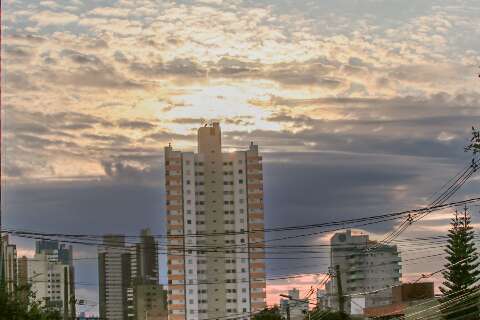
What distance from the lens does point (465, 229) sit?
16412 cm

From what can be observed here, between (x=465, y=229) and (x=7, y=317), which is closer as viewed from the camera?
(x=7, y=317)

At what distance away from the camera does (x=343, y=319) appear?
85.9 metres

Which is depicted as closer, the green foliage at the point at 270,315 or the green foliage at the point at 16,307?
the green foliage at the point at 16,307

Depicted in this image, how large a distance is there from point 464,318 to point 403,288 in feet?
101

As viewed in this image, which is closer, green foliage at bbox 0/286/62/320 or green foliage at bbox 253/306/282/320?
green foliage at bbox 0/286/62/320

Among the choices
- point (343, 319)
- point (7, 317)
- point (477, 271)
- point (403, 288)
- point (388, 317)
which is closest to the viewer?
point (7, 317)

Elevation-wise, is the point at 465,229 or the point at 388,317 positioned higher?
the point at 465,229

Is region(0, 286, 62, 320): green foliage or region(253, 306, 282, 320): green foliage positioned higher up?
region(253, 306, 282, 320): green foliage

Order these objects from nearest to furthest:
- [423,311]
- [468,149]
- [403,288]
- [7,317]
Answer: [468,149], [7,317], [423,311], [403,288]

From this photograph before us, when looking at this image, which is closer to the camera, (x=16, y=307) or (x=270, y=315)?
(x=16, y=307)

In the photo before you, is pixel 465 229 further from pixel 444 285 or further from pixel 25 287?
pixel 25 287

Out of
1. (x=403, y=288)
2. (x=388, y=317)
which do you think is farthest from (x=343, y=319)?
(x=403, y=288)

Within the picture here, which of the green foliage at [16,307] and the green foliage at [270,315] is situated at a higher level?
the green foliage at [270,315]

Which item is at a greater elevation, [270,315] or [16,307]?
[270,315]
